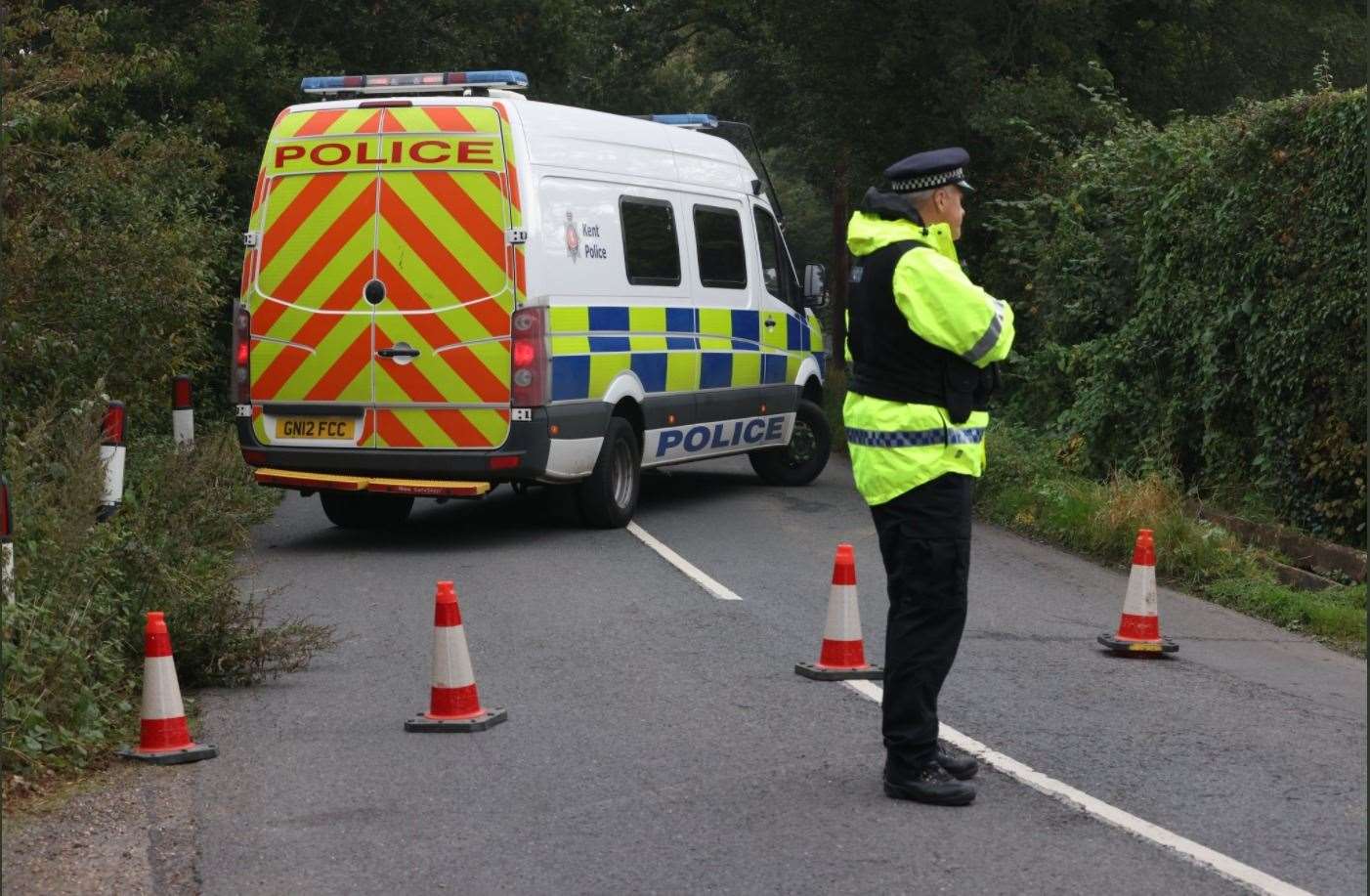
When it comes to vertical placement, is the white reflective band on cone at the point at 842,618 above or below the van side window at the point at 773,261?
below

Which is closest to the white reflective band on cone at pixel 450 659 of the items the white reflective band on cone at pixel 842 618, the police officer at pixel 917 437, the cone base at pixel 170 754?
the cone base at pixel 170 754

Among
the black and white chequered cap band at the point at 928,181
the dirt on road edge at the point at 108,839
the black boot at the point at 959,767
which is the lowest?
the dirt on road edge at the point at 108,839

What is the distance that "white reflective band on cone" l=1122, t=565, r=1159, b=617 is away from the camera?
846cm

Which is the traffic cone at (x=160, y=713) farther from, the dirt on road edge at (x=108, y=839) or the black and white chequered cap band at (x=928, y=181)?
the black and white chequered cap band at (x=928, y=181)

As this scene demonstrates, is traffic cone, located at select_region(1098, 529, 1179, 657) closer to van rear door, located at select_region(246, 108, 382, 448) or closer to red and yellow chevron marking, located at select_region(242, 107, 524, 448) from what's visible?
red and yellow chevron marking, located at select_region(242, 107, 524, 448)

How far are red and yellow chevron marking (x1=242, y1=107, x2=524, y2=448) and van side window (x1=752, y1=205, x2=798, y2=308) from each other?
3982 millimetres

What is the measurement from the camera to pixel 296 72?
2314 centimetres

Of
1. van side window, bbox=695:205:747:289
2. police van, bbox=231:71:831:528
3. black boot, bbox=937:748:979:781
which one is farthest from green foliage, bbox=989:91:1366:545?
black boot, bbox=937:748:979:781

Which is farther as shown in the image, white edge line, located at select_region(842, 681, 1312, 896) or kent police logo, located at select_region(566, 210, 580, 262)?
kent police logo, located at select_region(566, 210, 580, 262)

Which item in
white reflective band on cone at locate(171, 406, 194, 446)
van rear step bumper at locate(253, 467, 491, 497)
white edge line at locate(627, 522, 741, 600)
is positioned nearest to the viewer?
white edge line at locate(627, 522, 741, 600)

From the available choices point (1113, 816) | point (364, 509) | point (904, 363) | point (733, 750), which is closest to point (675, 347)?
point (364, 509)

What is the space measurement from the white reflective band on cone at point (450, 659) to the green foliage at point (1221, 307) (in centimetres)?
634

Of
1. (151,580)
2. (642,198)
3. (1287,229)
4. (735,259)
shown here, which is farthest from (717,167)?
(151,580)

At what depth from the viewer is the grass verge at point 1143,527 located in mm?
10133
